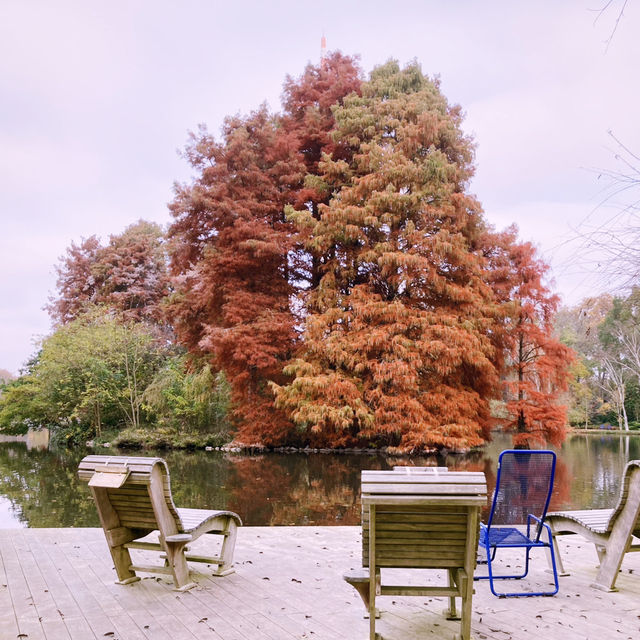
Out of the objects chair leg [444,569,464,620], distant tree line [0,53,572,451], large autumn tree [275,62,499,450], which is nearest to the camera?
chair leg [444,569,464,620]

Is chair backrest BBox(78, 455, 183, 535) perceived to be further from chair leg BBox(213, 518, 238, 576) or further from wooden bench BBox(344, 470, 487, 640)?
wooden bench BBox(344, 470, 487, 640)

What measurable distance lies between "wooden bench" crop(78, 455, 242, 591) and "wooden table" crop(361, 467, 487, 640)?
122 cm

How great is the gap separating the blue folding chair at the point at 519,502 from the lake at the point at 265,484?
12.3 feet

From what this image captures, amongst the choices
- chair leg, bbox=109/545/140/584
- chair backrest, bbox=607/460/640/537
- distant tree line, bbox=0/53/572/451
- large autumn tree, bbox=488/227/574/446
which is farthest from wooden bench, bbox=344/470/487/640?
large autumn tree, bbox=488/227/574/446

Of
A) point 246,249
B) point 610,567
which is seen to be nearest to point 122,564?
point 610,567

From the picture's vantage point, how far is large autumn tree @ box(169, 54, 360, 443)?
1647cm

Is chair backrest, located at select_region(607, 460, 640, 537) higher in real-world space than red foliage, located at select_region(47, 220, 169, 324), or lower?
lower

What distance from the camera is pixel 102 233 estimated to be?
1176 inches

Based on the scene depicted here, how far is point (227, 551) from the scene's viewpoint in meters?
3.94

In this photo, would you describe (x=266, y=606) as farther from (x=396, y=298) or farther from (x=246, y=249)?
(x=246, y=249)

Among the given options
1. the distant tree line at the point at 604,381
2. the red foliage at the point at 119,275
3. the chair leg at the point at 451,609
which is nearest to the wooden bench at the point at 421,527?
the chair leg at the point at 451,609

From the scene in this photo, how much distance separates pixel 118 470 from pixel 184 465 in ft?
35.1

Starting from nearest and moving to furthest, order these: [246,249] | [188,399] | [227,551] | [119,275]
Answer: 1. [227,551]
2. [246,249]
3. [188,399]
4. [119,275]

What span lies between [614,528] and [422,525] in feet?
5.21
